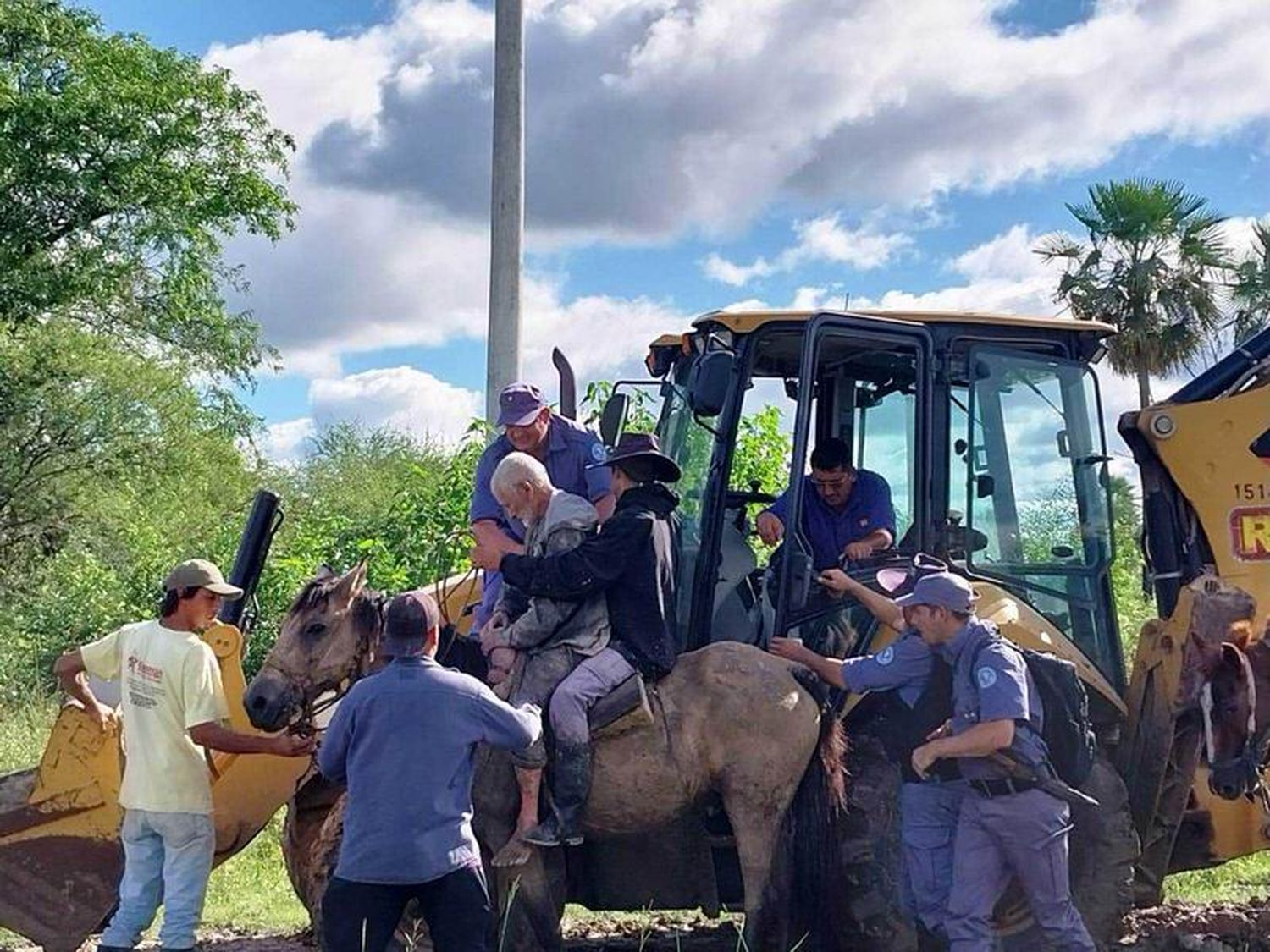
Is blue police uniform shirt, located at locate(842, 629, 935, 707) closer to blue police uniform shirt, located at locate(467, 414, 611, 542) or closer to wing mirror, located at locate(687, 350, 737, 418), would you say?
wing mirror, located at locate(687, 350, 737, 418)

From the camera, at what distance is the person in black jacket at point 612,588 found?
5.50 m

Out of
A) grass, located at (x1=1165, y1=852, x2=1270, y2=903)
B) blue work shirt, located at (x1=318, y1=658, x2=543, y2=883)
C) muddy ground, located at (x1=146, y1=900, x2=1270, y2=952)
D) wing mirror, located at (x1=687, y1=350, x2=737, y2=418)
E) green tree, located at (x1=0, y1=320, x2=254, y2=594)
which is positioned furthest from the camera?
green tree, located at (x1=0, y1=320, x2=254, y2=594)

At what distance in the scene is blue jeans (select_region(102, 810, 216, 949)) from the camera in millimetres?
5426

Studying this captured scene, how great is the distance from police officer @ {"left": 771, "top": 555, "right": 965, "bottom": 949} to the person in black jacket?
81 cm

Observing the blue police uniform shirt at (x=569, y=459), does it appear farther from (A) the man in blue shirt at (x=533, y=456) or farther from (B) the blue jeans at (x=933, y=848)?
(B) the blue jeans at (x=933, y=848)

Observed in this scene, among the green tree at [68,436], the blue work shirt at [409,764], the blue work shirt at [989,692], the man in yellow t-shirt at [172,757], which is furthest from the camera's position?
the green tree at [68,436]

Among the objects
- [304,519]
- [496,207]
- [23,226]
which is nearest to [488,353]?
[496,207]

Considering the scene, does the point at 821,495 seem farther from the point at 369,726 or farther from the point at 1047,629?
the point at 369,726

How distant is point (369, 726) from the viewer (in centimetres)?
446

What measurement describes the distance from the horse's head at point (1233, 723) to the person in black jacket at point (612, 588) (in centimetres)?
251

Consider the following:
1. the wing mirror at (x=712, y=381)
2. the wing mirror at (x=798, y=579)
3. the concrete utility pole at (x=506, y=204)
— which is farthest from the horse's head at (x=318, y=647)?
the concrete utility pole at (x=506, y=204)

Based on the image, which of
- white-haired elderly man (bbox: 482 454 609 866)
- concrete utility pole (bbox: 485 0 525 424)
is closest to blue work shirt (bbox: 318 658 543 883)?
white-haired elderly man (bbox: 482 454 609 866)

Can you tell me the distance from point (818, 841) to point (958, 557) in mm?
1556

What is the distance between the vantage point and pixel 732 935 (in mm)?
7605
